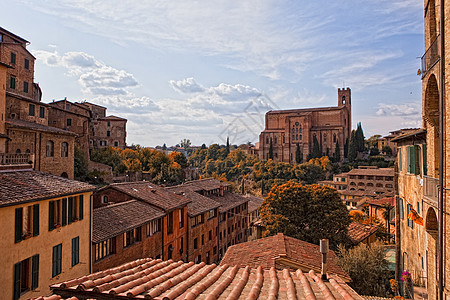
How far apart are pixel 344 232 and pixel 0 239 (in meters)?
24.4

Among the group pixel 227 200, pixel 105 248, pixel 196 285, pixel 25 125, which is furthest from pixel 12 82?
pixel 196 285

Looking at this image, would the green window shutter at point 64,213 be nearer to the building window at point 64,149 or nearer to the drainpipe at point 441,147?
the drainpipe at point 441,147

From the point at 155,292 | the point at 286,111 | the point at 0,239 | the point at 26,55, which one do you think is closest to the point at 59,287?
the point at 155,292

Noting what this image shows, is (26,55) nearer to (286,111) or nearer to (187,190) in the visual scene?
(187,190)

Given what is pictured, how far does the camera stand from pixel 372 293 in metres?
Result: 17.3

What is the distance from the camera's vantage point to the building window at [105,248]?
15.0 m

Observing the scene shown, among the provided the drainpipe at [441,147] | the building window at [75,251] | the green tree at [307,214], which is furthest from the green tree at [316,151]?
the building window at [75,251]

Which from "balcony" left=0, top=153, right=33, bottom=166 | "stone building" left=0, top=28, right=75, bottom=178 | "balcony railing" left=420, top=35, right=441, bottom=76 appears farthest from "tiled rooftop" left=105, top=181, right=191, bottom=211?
"balcony railing" left=420, top=35, right=441, bottom=76

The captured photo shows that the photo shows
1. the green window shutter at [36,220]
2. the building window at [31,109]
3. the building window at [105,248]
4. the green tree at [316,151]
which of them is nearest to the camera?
the green window shutter at [36,220]

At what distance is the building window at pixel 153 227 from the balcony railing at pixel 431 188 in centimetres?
1451

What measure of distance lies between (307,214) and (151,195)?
558 inches

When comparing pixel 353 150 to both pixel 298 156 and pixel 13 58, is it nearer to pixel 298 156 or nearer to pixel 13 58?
pixel 298 156

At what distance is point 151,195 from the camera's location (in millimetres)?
22328

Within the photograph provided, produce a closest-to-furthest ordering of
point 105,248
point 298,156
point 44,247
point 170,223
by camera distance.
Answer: point 44,247, point 105,248, point 170,223, point 298,156
